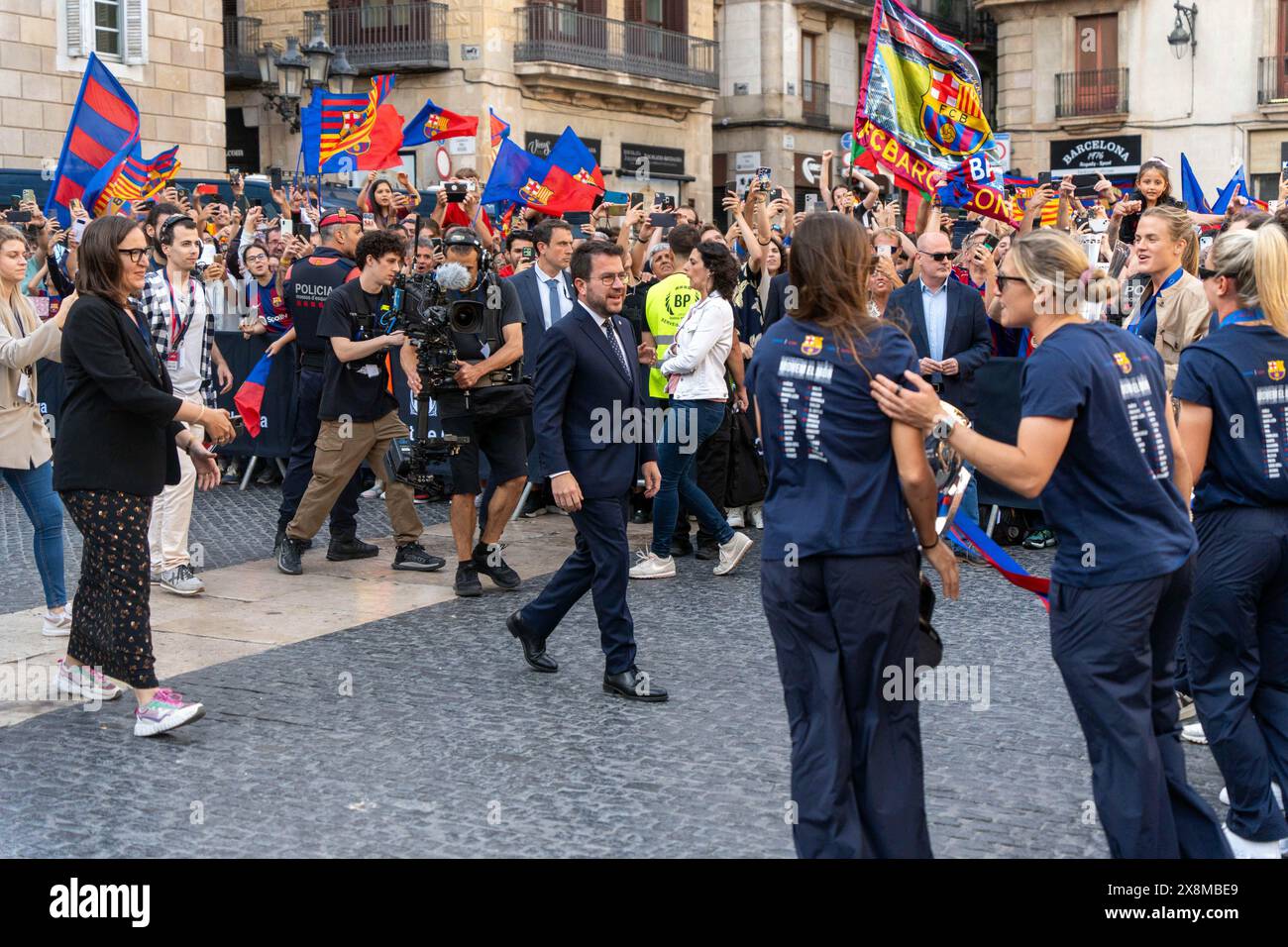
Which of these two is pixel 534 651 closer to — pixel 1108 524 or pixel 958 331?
pixel 1108 524

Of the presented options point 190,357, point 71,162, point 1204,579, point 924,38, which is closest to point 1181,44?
point 924,38

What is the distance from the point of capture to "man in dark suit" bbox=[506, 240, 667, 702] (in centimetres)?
648

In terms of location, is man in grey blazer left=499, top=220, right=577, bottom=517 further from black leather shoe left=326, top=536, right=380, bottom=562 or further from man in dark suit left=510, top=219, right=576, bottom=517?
black leather shoe left=326, top=536, right=380, bottom=562

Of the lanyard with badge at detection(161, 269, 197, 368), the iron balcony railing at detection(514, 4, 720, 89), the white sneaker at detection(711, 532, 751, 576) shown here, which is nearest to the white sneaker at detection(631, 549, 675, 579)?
the white sneaker at detection(711, 532, 751, 576)

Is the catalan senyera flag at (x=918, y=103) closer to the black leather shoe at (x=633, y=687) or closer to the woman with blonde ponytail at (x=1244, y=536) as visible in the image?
the black leather shoe at (x=633, y=687)

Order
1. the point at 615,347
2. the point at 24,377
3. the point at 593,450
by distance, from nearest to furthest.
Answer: the point at 593,450 → the point at 615,347 → the point at 24,377

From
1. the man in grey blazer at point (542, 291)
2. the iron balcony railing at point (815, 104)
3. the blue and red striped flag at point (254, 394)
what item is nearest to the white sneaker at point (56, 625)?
the man in grey blazer at point (542, 291)

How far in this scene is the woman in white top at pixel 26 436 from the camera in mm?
7309

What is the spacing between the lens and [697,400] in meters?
9.23

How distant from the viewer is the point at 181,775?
18.0ft

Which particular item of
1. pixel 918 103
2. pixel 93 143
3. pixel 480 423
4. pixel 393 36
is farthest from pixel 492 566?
pixel 393 36

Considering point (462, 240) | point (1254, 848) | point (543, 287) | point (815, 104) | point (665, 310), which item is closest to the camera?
point (1254, 848)

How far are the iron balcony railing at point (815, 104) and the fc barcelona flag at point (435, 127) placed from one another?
24.9 metres

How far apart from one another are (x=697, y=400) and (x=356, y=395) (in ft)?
6.71
